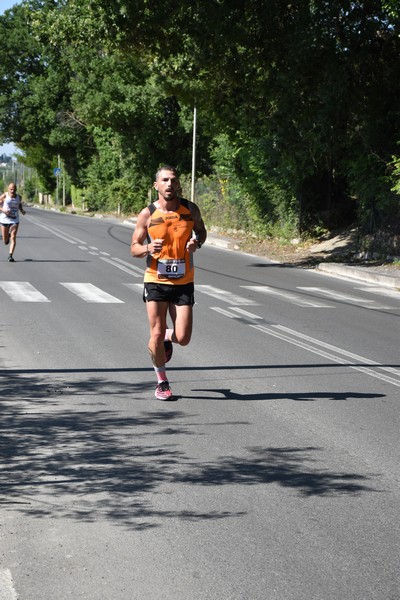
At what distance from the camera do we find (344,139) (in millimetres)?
25281

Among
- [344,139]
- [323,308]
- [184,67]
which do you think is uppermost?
[184,67]

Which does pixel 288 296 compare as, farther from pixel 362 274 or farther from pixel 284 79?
pixel 284 79

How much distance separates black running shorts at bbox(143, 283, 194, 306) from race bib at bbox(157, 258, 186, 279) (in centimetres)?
8

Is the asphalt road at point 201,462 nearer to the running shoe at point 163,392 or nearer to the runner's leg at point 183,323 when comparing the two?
the running shoe at point 163,392

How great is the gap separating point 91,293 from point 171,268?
8.16 meters

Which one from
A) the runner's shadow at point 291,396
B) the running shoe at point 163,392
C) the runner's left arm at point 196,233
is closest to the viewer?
the runner's left arm at point 196,233

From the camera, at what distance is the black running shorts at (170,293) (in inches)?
319

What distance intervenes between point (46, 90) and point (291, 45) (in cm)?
5049

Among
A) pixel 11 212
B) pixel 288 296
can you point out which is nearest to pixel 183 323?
pixel 288 296

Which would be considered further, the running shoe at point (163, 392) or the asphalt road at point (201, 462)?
the running shoe at point (163, 392)

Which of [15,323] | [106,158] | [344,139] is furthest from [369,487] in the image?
[106,158]

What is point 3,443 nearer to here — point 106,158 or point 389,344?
point 389,344

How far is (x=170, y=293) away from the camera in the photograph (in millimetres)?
8117

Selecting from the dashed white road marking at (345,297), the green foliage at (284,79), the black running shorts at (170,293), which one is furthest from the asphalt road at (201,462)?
the green foliage at (284,79)
